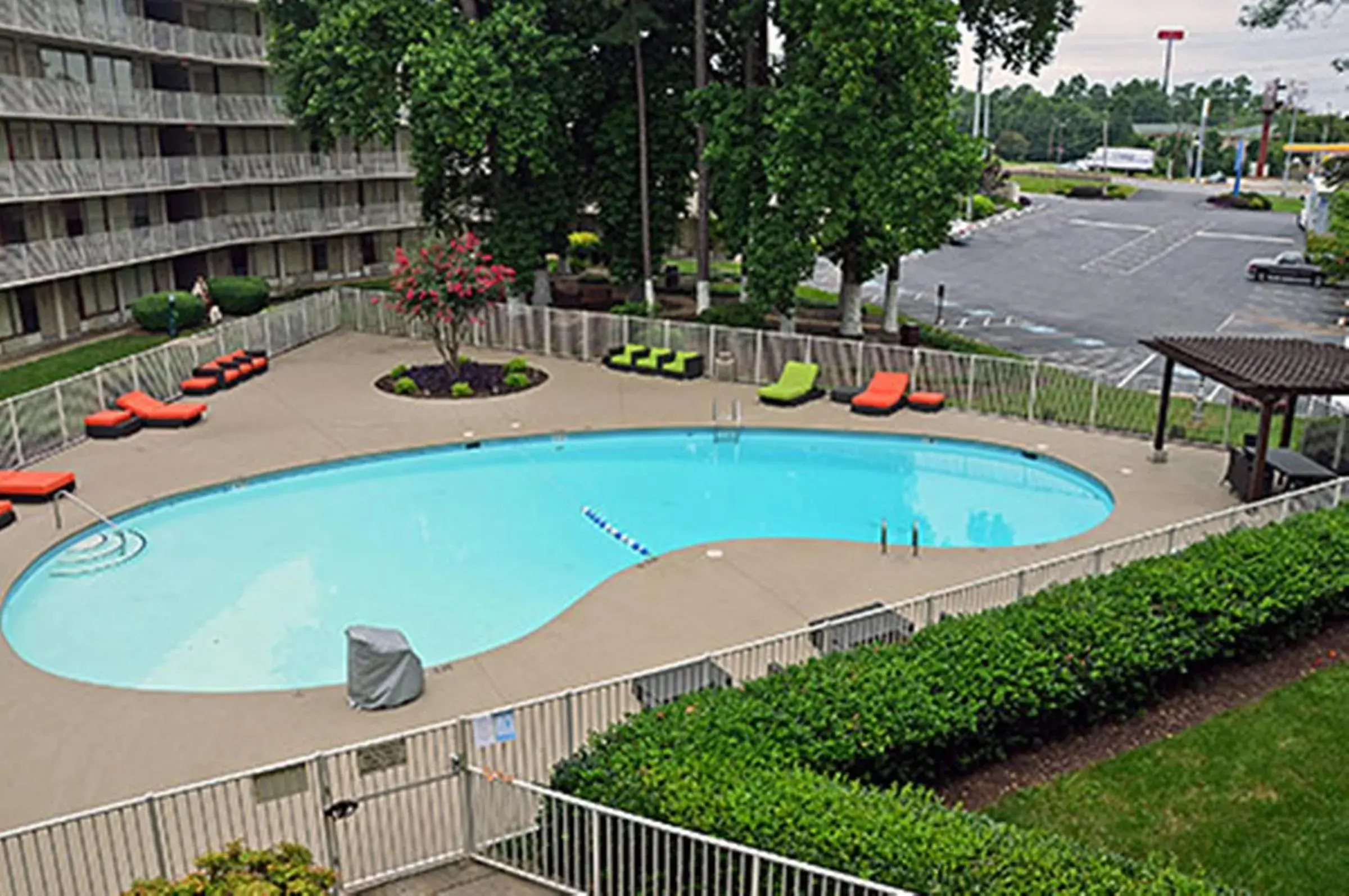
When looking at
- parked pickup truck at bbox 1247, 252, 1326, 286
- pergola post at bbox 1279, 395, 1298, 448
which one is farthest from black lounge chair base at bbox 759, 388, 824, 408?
parked pickup truck at bbox 1247, 252, 1326, 286

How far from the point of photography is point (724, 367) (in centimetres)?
2930

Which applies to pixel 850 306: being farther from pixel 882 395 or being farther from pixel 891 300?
pixel 882 395

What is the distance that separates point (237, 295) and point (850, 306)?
2034 centimetres

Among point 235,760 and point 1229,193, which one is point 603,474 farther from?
point 1229,193

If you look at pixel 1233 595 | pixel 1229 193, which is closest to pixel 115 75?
pixel 1233 595

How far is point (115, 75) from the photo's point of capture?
36.6 meters

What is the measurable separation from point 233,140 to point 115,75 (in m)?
5.58

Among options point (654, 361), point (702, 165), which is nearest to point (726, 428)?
point (654, 361)

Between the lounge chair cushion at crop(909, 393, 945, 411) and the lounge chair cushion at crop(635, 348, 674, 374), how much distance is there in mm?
7026

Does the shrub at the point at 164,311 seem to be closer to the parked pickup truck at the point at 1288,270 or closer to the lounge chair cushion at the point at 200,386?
the lounge chair cushion at the point at 200,386

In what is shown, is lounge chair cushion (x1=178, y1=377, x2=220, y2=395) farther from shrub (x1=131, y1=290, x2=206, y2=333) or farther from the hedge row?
the hedge row

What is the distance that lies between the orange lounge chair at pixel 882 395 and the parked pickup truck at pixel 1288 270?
27.0m

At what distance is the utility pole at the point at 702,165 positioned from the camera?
103ft

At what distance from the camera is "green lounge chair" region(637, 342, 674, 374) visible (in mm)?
29891
